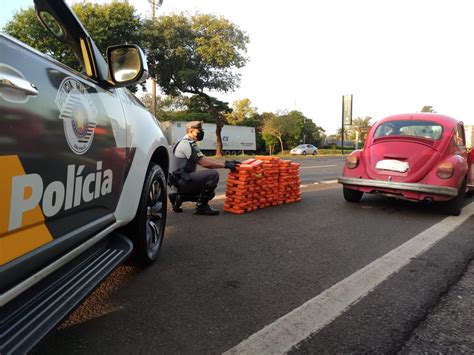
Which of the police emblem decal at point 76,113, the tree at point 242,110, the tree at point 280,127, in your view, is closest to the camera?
the police emblem decal at point 76,113

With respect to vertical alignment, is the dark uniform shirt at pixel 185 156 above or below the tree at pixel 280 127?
above

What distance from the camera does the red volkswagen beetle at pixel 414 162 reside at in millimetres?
5891

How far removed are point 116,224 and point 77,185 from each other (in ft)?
2.28

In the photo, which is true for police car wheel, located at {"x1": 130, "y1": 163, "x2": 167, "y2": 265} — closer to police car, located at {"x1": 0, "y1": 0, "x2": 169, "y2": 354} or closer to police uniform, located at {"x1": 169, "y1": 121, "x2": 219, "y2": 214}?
police car, located at {"x1": 0, "y1": 0, "x2": 169, "y2": 354}

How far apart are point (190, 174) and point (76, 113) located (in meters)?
3.70

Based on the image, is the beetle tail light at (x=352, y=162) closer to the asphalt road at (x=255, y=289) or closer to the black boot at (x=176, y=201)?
the asphalt road at (x=255, y=289)

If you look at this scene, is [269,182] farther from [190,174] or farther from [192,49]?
[192,49]

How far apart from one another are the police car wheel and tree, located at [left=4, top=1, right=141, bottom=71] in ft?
3.74

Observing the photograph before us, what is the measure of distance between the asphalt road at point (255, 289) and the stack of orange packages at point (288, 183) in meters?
1.60

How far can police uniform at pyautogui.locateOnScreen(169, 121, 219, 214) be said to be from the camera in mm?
5527

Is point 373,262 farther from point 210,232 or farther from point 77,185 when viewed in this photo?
point 77,185

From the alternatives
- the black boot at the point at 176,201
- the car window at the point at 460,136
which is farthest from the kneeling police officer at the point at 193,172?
the car window at the point at 460,136

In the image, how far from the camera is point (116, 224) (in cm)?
254

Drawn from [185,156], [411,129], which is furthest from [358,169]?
[185,156]
